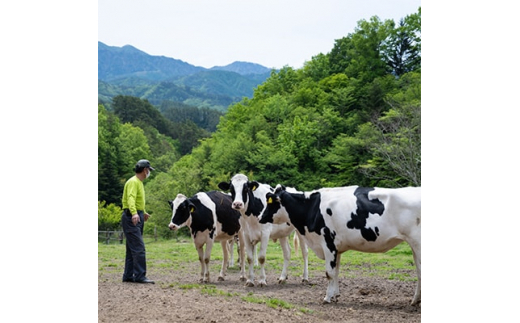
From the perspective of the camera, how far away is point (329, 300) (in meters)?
9.31

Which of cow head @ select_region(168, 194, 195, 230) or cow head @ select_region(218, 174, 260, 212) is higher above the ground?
cow head @ select_region(218, 174, 260, 212)

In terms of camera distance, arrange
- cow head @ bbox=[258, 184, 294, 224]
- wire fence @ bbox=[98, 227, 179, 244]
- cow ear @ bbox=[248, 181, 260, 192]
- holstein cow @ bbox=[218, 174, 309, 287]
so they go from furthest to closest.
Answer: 1. wire fence @ bbox=[98, 227, 179, 244]
2. cow ear @ bbox=[248, 181, 260, 192]
3. holstein cow @ bbox=[218, 174, 309, 287]
4. cow head @ bbox=[258, 184, 294, 224]

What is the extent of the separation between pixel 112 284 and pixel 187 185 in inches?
1714

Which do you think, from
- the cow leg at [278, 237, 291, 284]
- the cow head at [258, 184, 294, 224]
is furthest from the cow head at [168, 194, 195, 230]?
the cow leg at [278, 237, 291, 284]

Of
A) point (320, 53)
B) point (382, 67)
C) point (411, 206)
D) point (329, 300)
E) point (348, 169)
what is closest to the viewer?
point (411, 206)

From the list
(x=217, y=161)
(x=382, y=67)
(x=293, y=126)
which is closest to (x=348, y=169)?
(x=293, y=126)

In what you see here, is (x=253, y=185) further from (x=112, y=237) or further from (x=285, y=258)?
(x=112, y=237)

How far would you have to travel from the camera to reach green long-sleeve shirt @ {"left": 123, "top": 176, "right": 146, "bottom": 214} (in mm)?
10344

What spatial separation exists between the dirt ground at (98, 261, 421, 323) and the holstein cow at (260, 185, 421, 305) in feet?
1.80

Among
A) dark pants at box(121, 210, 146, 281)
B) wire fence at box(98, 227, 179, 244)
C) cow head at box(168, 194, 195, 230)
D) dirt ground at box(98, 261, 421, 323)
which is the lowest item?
wire fence at box(98, 227, 179, 244)

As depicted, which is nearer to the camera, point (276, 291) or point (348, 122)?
point (276, 291)

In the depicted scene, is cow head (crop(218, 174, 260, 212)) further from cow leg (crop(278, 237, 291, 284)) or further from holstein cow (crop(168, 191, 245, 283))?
cow leg (crop(278, 237, 291, 284))

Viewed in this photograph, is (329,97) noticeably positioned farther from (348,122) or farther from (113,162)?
(113,162)

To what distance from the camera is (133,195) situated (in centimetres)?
1039
